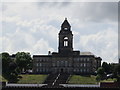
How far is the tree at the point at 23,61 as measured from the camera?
91.2m

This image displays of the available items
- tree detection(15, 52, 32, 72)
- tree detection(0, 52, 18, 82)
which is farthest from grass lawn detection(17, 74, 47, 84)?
tree detection(15, 52, 32, 72)

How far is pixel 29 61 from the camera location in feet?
320

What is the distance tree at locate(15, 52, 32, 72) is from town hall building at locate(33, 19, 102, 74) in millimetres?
1751

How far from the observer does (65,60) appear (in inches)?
3826

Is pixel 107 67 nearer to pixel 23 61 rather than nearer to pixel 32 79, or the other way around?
pixel 23 61

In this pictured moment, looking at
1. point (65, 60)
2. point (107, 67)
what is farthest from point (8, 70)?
point (107, 67)

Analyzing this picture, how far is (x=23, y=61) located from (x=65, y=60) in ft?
35.1

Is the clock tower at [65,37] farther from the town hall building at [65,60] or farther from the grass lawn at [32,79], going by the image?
the grass lawn at [32,79]

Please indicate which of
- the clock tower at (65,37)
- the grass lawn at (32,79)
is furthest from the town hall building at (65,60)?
the grass lawn at (32,79)

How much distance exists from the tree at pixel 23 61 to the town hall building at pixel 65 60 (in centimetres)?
175

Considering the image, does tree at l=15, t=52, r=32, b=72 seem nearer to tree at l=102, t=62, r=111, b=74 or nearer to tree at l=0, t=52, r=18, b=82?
tree at l=0, t=52, r=18, b=82

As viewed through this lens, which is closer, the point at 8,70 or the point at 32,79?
the point at 32,79

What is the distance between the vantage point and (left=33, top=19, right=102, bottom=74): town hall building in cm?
9538

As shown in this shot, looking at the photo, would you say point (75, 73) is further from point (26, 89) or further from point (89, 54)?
point (26, 89)
